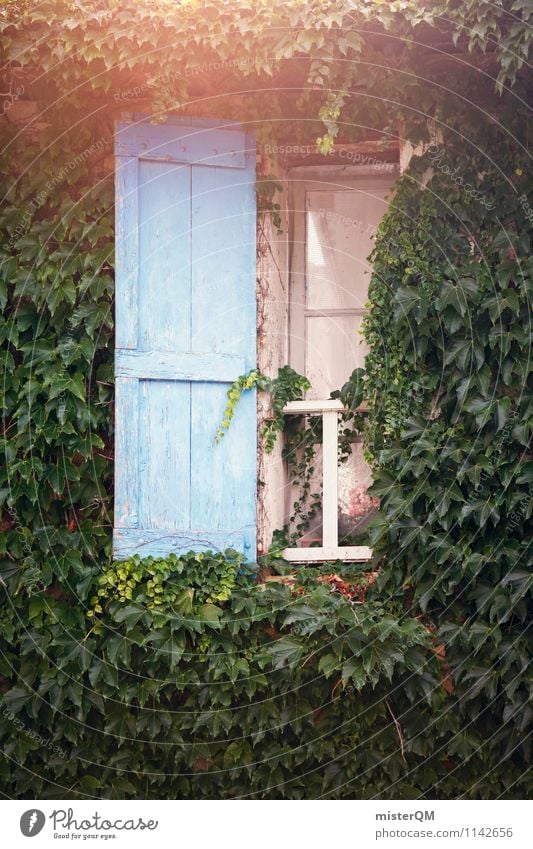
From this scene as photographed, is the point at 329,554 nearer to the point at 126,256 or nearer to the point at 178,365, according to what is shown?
the point at 178,365

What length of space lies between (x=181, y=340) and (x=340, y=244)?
1.15m

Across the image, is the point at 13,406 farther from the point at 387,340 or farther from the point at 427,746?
the point at 427,746

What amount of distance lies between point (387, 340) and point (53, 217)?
5.85 feet

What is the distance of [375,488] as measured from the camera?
17.9 feet

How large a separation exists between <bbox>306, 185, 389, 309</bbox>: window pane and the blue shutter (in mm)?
620

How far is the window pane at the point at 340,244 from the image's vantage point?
6086 mm

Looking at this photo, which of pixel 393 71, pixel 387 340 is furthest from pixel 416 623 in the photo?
pixel 393 71

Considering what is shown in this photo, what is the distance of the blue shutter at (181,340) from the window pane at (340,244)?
620 mm

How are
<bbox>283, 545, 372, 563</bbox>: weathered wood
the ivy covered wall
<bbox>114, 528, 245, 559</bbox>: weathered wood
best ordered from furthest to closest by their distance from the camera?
<bbox>283, 545, 372, 563</bbox>: weathered wood → <bbox>114, 528, 245, 559</bbox>: weathered wood → the ivy covered wall

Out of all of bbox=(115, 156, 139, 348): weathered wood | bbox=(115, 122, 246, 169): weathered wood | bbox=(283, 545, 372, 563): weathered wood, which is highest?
bbox=(115, 122, 246, 169): weathered wood

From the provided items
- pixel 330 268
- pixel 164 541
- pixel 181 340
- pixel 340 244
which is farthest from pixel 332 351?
pixel 164 541

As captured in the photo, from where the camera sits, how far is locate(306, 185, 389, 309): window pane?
6086 millimetres

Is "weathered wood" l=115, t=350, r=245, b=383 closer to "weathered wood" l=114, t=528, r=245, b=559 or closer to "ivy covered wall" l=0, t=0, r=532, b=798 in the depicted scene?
"ivy covered wall" l=0, t=0, r=532, b=798

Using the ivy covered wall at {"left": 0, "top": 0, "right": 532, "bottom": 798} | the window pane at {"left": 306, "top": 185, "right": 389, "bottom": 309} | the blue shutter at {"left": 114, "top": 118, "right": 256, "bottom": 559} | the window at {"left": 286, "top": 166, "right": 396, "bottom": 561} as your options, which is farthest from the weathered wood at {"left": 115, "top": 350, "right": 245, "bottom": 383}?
the window pane at {"left": 306, "top": 185, "right": 389, "bottom": 309}
